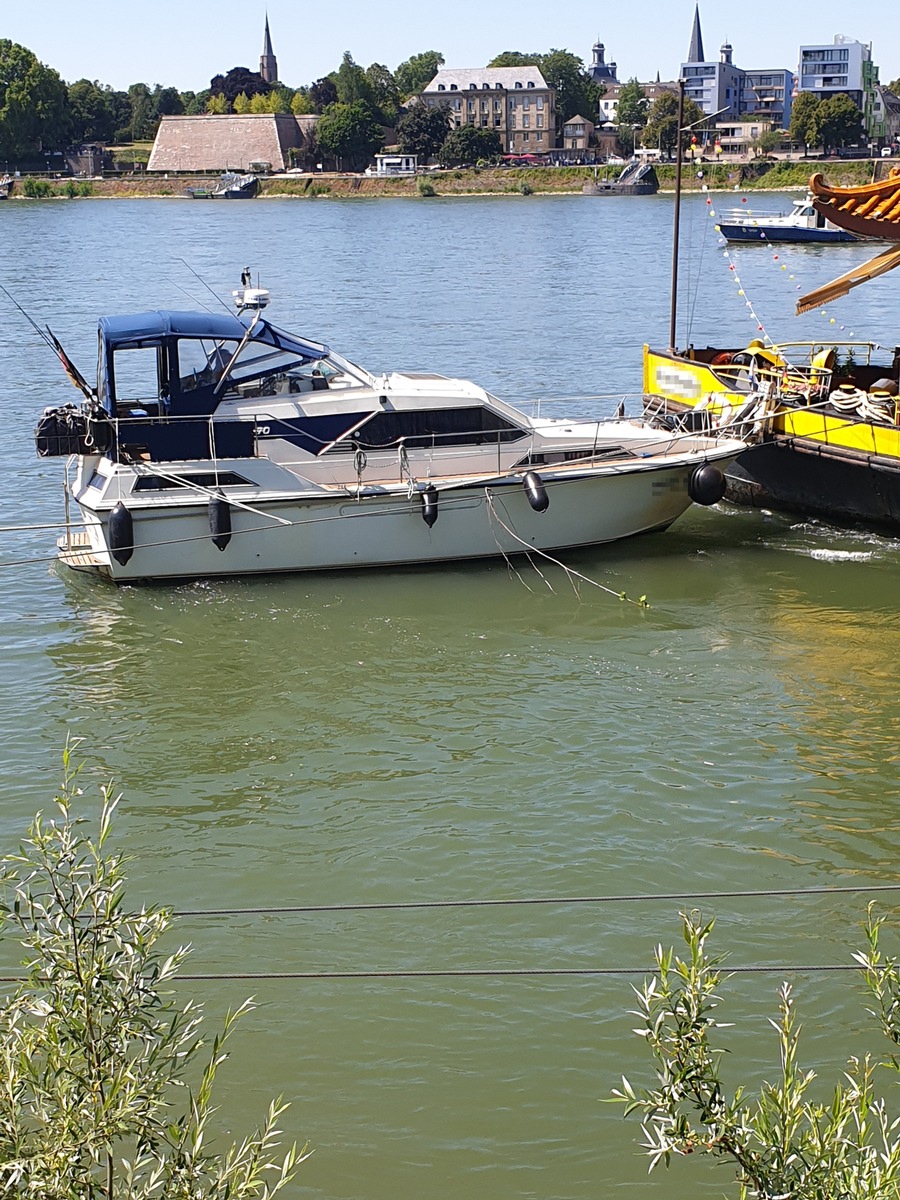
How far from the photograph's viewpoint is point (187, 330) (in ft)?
53.8

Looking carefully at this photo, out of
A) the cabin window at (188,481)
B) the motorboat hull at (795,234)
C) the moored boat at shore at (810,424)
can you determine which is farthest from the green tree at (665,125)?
the cabin window at (188,481)

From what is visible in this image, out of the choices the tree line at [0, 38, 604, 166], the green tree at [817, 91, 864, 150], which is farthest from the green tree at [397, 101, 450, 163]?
the green tree at [817, 91, 864, 150]

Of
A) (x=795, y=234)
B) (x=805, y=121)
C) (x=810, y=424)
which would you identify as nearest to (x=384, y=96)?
(x=805, y=121)

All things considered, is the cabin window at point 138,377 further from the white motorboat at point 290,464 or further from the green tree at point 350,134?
the green tree at point 350,134

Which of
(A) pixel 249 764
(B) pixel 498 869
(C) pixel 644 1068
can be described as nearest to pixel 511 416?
(A) pixel 249 764

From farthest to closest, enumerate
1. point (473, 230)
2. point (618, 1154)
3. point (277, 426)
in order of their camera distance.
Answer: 1. point (473, 230)
2. point (277, 426)
3. point (618, 1154)

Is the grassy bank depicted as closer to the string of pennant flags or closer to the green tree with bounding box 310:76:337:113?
the green tree with bounding box 310:76:337:113

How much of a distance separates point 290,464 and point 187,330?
77.4 inches

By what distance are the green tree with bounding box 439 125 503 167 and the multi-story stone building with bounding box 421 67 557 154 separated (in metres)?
17.5

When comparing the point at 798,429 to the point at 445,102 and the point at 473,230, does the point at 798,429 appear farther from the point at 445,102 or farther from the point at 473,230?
the point at 445,102

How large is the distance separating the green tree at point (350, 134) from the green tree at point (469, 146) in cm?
846

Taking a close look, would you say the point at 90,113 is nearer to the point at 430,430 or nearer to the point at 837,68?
the point at 837,68

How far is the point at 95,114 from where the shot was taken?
18050cm

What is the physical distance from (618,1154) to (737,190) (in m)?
128
